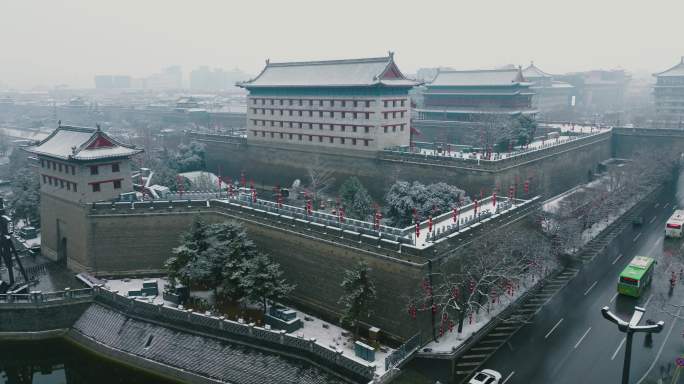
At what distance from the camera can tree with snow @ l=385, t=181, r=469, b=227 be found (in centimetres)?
3822

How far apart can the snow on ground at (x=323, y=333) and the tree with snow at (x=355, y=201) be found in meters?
11.7

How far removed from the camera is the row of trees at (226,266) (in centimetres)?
3000

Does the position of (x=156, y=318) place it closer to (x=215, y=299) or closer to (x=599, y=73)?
(x=215, y=299)

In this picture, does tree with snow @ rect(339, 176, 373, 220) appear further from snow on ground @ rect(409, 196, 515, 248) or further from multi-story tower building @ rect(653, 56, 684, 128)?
multi-story tower building @ rect(653, 56, 684, 128)

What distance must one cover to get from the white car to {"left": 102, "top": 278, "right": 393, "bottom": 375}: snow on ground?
4214mm

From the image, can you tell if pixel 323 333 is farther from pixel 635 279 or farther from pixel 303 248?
pixel 635 279

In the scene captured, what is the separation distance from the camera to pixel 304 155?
57.0 metres

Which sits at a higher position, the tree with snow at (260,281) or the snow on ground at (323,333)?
the tree with snow at (260,281)

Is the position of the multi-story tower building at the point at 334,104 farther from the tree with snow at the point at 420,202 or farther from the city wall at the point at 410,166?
the tree with snow at the point at 420,202

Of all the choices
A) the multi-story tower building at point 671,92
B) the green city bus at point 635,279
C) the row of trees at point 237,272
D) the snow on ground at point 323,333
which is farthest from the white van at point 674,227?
the multi-story tower building at point 671,92

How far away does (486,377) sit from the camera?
2372 cm

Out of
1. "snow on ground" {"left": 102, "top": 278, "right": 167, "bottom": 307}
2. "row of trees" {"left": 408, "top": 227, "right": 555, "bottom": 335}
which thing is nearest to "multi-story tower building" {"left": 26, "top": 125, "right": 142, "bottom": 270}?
"snow on ground" {"left": 102, "top": 278, "right": 167, "bottom": 307}

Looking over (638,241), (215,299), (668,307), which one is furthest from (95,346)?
(638,241)

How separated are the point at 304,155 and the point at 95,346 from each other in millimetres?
30726
